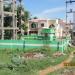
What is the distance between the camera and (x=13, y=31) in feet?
183

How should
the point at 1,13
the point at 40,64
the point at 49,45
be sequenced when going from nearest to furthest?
the point at 40,64 < the point at 49,45 < the point at 1,13

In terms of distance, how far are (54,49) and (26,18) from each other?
98.7ft

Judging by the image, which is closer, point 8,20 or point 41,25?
point 8,20

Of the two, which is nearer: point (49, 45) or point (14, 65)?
point (14, 65)

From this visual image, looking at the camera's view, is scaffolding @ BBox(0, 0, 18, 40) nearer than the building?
Yes

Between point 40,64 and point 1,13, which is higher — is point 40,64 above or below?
below

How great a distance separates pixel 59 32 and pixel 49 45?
146 feet

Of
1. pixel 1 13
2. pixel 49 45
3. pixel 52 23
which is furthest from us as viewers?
pixel 52 23

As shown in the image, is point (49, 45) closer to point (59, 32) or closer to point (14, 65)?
point (14, 65)

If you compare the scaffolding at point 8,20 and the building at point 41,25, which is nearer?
the scaffolding at point 8,20

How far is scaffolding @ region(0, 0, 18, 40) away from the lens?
53156mm

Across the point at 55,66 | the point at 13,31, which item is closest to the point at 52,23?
the point at 13,31

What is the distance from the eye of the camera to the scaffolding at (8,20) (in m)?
53.2

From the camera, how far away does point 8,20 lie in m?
59.7
